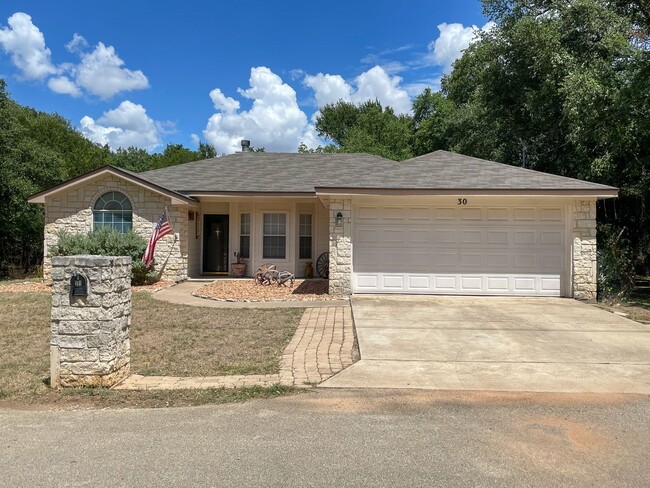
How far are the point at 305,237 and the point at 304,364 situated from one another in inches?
382

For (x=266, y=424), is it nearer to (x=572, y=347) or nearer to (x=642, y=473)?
(x=642, y=473)

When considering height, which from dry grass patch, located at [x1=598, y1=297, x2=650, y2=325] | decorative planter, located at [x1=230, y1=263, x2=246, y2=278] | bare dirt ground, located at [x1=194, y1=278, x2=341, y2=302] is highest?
decorative planter, located at [x1=230, y1=263, x2=246, y2=278]

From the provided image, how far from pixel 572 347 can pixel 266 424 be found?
4975mm

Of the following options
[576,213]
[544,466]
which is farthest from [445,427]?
[576,213]

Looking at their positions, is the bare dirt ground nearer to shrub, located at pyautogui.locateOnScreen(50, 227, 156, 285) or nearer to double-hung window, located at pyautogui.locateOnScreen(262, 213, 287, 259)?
double-hung window, located at pyautogui.locateOnScreen(262, 213, 287, 259)

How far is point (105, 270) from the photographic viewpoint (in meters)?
5.05

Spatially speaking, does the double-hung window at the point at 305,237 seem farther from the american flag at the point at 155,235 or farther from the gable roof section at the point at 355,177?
the american flag at the point at 155,235

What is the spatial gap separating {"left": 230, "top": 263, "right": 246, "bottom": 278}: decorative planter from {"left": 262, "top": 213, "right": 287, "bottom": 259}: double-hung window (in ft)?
2.69

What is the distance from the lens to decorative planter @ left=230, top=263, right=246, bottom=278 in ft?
49.9

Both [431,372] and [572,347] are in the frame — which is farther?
[572,347]

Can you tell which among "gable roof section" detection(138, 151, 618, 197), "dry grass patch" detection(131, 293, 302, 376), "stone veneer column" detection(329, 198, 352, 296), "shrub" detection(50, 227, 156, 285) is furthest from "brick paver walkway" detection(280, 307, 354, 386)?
Answer: "shrub" detection(50, 227, 156, 285)

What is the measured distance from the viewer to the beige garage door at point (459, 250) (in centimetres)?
1124

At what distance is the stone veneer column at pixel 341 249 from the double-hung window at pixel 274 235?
441cm

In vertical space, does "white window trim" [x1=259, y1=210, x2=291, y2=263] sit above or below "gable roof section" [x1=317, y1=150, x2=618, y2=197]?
below
